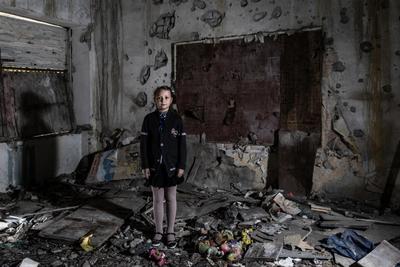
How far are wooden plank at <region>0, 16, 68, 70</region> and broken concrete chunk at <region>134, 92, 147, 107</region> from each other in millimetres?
1426

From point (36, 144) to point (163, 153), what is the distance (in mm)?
2905

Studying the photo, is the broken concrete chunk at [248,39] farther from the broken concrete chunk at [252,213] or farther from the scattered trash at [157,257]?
the scattered trash at [157,257]

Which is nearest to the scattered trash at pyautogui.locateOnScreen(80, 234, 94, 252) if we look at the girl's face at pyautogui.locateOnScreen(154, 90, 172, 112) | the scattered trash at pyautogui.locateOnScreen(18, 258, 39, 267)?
the scattered trash at pyautogui.locateOnScreen(18, 258, 39, 267)

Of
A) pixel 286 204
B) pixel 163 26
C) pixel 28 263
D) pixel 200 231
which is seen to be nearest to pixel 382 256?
pixel 286 204

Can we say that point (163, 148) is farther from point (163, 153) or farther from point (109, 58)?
point (109, 58)

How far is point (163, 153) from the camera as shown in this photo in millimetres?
3145

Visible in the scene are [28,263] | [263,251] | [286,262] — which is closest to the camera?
[28,263]

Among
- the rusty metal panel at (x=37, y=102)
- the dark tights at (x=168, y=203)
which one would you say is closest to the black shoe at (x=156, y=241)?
the dark tights at (x=168, y=203)

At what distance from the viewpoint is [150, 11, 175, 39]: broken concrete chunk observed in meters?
5.24

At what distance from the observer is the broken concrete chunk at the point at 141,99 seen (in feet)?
18.1

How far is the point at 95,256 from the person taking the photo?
3035 mm

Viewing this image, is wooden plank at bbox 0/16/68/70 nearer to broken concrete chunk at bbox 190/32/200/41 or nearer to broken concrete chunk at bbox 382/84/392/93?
broken concrete chunk at bbox 190/32/200/41

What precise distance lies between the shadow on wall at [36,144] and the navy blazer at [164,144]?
8.73 ft

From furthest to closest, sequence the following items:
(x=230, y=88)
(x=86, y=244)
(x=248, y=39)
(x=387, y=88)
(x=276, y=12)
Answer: (x=230, y=88) < (x=248, y=39) < (x=276, y=12) < (x=387, y=88) < (x=86, y=244)
